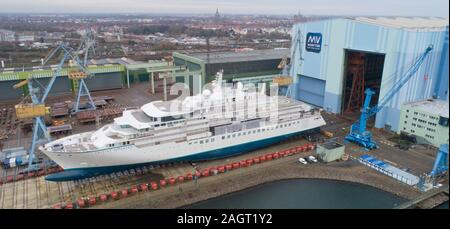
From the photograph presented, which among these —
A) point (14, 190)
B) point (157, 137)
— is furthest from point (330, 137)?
point (14, 190)

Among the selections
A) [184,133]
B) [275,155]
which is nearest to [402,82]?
[275,155]

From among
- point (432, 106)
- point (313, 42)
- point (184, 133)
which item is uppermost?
point (313, 42)

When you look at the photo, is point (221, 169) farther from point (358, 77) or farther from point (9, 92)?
Result: point (9, 92)

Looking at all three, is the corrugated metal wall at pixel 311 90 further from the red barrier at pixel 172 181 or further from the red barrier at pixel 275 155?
the red barrier at pixel 172 181

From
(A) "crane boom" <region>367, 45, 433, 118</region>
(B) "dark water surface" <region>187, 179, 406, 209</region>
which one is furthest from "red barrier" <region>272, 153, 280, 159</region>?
(A) "crane boom" <region>367, 45, 433, 118</region>

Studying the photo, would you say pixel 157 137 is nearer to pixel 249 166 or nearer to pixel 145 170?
pixel 145 170

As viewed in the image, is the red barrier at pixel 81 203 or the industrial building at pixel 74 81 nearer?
the red barrier at pixel 81 203

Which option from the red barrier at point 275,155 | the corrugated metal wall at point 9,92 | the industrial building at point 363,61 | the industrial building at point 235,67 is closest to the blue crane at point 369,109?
the industrial building at point 363,61
